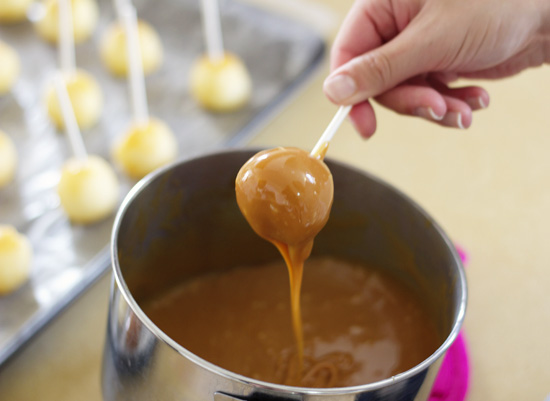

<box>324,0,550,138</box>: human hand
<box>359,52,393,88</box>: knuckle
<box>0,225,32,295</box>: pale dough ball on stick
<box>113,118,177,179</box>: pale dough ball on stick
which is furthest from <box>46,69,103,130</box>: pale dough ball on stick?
<box>359,52,393,88</box>: knuckle

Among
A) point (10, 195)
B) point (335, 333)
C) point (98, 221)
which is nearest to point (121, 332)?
point (335, 333)

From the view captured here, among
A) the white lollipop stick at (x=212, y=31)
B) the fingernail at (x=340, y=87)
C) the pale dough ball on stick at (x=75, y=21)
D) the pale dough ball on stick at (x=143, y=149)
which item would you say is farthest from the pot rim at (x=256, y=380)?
the pale dough ball on stick at (x=75, y=21)

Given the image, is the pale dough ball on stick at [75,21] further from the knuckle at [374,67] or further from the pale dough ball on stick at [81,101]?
the knuckle at [374,67]

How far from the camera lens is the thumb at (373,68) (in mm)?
849

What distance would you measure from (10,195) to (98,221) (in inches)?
7.4

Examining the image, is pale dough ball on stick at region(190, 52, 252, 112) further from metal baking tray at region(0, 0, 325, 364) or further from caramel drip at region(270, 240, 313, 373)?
caramel drip at region(270, 240, 313, 373)

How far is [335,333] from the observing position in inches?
34.6

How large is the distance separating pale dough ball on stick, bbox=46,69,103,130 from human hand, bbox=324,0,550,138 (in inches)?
25.0

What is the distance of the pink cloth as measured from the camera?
2.82 feet

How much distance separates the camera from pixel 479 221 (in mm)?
1157

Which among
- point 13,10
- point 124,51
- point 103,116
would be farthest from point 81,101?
point 13,10

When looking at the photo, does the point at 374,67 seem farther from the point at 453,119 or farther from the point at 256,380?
the point at 256,380

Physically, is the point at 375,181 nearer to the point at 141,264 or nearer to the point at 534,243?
the point at 141,264

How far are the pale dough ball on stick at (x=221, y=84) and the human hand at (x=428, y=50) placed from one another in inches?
18.0
